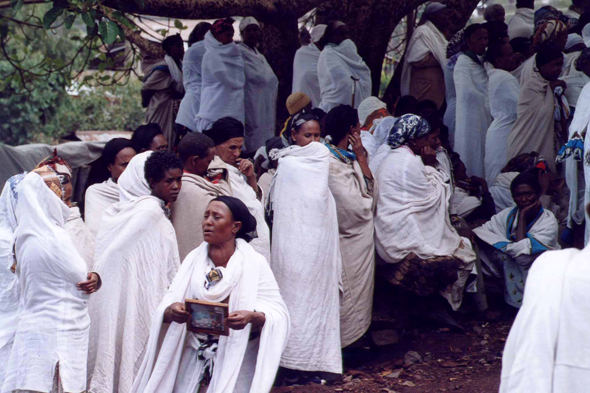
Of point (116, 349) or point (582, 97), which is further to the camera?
point (582, 97)

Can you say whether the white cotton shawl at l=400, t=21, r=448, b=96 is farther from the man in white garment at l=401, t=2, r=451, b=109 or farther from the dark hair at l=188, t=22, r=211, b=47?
the dark hair at l=188, t=22, r=211, b=47

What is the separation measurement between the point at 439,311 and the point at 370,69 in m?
3.66

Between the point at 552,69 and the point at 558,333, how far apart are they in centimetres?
571

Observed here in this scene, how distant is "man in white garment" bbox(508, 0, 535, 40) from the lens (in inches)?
426

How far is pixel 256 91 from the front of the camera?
30.4 feet

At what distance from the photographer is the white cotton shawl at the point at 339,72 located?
885 centimetres

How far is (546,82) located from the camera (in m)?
8.21

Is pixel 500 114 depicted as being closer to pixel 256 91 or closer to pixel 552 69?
pixel 552 69

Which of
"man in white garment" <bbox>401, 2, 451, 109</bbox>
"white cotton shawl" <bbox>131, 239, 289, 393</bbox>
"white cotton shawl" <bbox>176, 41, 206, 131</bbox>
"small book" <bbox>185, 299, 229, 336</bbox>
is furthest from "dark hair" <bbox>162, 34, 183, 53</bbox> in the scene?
"small book" <bbox>185, 299, 229, 336</bbox>

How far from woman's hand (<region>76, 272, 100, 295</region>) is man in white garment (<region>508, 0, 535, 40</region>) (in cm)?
762

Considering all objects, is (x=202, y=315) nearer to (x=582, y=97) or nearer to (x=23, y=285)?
(x=23, y=285)

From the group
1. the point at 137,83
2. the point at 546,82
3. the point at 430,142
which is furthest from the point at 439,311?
the point at 137,83

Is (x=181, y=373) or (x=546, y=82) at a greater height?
(x=546, y=82)

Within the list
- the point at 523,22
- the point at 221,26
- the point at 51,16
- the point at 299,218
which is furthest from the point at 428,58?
the point at 51,16
